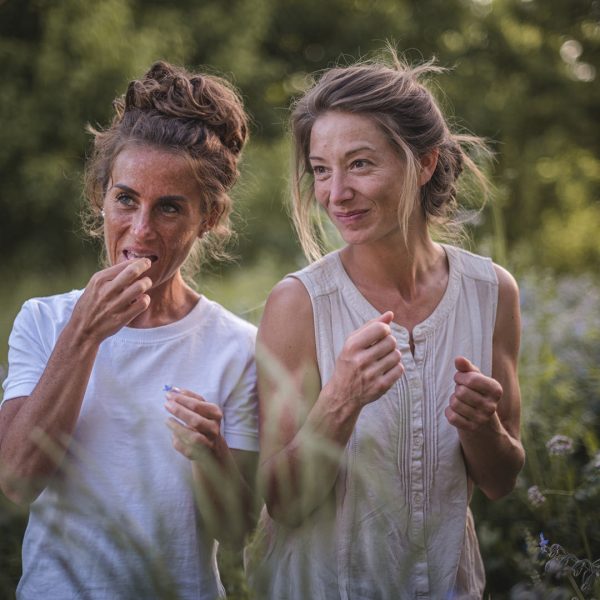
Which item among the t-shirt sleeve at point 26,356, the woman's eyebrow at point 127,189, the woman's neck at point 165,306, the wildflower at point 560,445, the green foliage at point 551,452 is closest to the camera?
the t-shirt sleeve at point 26,356

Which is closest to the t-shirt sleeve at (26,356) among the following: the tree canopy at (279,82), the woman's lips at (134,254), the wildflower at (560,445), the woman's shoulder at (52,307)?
the woman's shoulder at (52,307)

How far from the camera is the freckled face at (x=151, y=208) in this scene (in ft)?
8.73

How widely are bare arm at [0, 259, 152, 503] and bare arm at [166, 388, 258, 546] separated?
0.27 meters

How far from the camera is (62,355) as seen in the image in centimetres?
248

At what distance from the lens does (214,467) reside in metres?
2.55

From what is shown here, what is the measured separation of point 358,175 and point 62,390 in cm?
110

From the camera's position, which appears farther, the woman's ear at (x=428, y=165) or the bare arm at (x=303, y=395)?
the woman's ear at (x=428, y=165)

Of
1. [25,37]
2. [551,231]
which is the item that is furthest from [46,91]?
[551,231]

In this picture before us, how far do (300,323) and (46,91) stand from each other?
11.6 meters

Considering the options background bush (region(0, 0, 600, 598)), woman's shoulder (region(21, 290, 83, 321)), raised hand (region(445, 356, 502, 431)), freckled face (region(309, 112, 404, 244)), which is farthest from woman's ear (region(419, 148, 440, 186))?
background bush (region(0, 0, 600, 598))

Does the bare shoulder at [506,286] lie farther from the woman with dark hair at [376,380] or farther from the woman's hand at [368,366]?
the woman's hand at [368,366]

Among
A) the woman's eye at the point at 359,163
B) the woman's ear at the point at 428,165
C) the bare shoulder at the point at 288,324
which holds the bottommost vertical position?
the bare shoulder at the point at 288,324

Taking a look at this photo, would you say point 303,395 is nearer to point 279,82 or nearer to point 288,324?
point 288,324

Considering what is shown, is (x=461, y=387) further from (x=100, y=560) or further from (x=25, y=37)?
(x=25, y=37)
